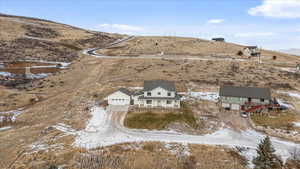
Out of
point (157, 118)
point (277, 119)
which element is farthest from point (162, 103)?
point (277, 119)

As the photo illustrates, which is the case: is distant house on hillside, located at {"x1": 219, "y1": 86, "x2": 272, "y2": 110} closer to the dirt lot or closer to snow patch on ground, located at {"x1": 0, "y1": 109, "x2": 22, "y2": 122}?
the dirt lot

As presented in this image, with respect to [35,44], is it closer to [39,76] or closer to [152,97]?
[39,76]

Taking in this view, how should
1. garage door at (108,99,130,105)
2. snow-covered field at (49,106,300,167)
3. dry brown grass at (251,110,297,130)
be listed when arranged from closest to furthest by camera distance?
snow-covered field at (49,106,300,167) → dry brown grass at (251,110,297,130) → garage door at (108,99,130,105)

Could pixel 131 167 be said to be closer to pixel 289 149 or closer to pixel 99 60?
pixel 289 149

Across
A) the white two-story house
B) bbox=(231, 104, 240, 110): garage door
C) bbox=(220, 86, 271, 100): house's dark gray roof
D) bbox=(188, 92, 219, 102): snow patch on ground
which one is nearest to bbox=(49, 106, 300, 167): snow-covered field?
the white two-story house

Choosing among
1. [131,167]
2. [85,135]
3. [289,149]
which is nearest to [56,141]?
[85,135]
